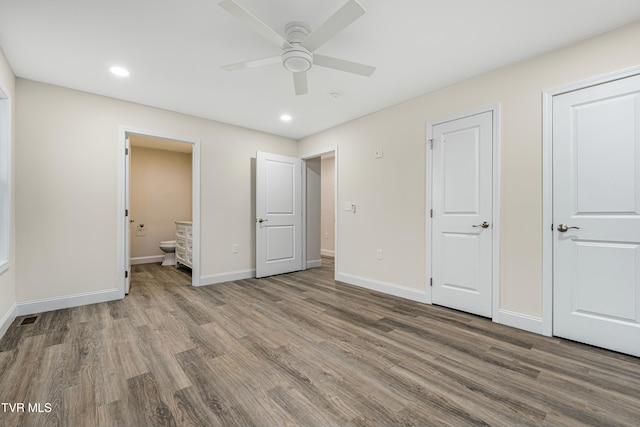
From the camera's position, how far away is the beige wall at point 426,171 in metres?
2.36

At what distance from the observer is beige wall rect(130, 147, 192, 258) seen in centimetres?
580

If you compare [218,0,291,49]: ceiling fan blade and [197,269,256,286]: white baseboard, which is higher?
[218,0,291,49]: ceiling fan blade

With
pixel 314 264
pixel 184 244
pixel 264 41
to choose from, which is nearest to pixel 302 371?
pixel 264 41

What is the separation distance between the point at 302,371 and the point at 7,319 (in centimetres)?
279

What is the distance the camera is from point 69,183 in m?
3.09

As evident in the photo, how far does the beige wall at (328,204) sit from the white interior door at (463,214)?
12.8 feet

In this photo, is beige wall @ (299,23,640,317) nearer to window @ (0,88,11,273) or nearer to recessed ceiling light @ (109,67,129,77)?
recessed ceiling light @ (109,67,129,77)

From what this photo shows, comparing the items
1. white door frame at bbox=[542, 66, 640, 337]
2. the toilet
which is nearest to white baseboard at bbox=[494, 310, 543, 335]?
white door frame at bbox=[542, 66, 640, 337]

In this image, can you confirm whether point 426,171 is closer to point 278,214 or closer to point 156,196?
point 278,214

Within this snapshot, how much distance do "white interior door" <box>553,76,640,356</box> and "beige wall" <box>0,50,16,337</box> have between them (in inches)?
186

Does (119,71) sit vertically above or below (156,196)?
above

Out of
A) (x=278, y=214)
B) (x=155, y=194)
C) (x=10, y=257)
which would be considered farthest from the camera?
(x=155, y=194)

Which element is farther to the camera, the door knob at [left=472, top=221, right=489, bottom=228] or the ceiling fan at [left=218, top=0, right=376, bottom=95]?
the door knob at [left=472, top=221, right=489, bottom=228]

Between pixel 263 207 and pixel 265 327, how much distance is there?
7.60 ft
